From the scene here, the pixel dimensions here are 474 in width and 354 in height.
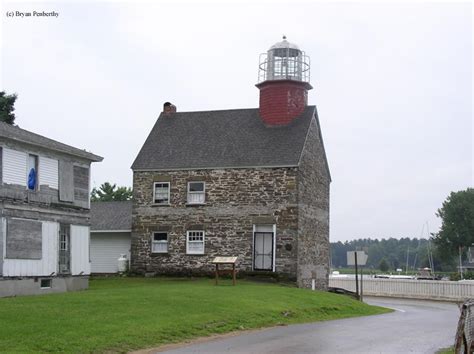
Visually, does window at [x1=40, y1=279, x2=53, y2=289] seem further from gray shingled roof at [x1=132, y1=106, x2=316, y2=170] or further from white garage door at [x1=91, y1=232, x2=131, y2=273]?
white garage door at [x1=91, y1=232, x2=131, y2=273]

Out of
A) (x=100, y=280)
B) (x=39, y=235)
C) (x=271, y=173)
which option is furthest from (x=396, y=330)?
(x=100, y=280)

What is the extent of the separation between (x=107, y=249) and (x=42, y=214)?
1424 cm

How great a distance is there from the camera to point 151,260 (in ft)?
132

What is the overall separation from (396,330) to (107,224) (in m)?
24.9

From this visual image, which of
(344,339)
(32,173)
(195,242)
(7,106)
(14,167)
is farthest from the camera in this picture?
(7,106)

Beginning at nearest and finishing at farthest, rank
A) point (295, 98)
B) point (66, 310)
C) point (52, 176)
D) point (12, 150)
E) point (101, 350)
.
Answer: point (101, 350)
point (66, 310)
point (12, 150)
point (52, 176)
point (295, 98)

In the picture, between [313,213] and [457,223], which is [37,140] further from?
[457,223]

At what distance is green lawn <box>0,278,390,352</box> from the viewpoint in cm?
1588

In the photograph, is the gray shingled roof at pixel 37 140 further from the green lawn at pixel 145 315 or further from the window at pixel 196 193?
the window at pixel 196 193

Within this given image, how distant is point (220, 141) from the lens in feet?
134

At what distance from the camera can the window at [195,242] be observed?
39.3 metres

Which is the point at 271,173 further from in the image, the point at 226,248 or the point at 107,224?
the point at 107,224

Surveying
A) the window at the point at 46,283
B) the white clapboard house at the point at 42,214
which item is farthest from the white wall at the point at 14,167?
the window at the point at 46,283

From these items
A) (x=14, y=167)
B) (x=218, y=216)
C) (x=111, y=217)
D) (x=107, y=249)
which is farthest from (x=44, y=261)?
(x=111, y=217)
